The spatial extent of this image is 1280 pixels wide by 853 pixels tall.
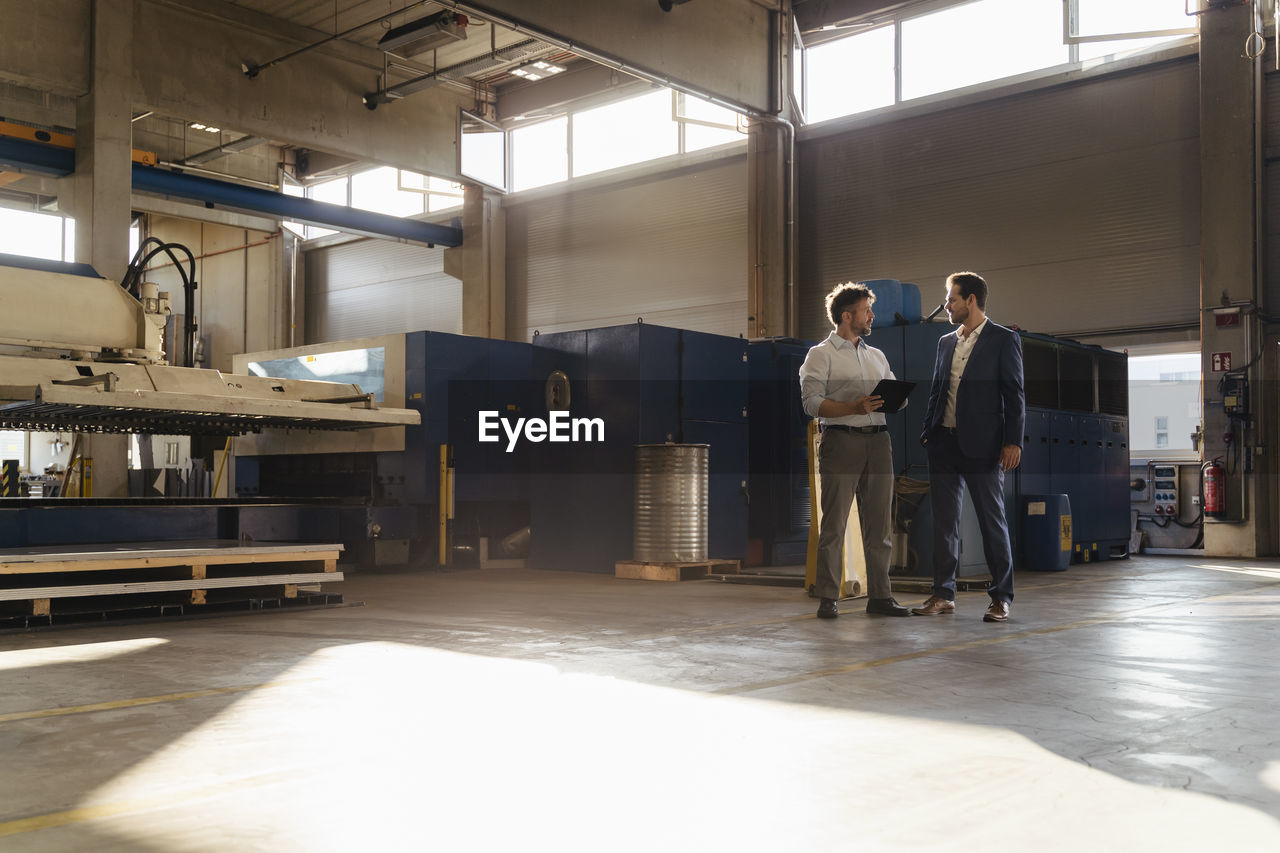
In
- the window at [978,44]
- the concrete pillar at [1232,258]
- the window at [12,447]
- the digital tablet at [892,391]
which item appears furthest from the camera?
the window at [12,447]

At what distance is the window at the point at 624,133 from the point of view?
1561 centimetres

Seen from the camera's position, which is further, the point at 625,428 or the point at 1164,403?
the point at 1164,403

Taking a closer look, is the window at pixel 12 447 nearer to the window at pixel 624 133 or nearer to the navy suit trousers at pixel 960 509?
the window at pixel 624 133

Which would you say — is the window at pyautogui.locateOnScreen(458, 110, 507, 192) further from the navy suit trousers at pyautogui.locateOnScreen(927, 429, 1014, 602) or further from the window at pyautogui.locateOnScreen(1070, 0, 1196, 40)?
the navy suit trousers at pyautogui.locateOnScreen(927, 429, 1014, 602)

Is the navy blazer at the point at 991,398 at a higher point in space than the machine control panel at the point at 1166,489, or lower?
higher

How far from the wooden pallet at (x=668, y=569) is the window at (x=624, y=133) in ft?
28.0

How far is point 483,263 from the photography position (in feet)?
56.3

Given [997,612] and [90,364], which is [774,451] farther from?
[90,364]

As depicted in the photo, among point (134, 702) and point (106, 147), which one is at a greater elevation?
point (106, 147)

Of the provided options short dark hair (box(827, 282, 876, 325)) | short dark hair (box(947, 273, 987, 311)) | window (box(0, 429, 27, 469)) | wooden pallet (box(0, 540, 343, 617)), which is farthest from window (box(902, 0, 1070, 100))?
window (box(0, 429, 27, 469))

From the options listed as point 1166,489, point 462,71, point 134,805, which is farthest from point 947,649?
point 462,71

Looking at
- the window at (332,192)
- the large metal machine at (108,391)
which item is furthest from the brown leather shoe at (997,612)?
the window at (332,192)

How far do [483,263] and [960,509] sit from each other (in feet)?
42.5

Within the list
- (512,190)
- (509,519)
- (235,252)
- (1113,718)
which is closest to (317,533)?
(509,519)
